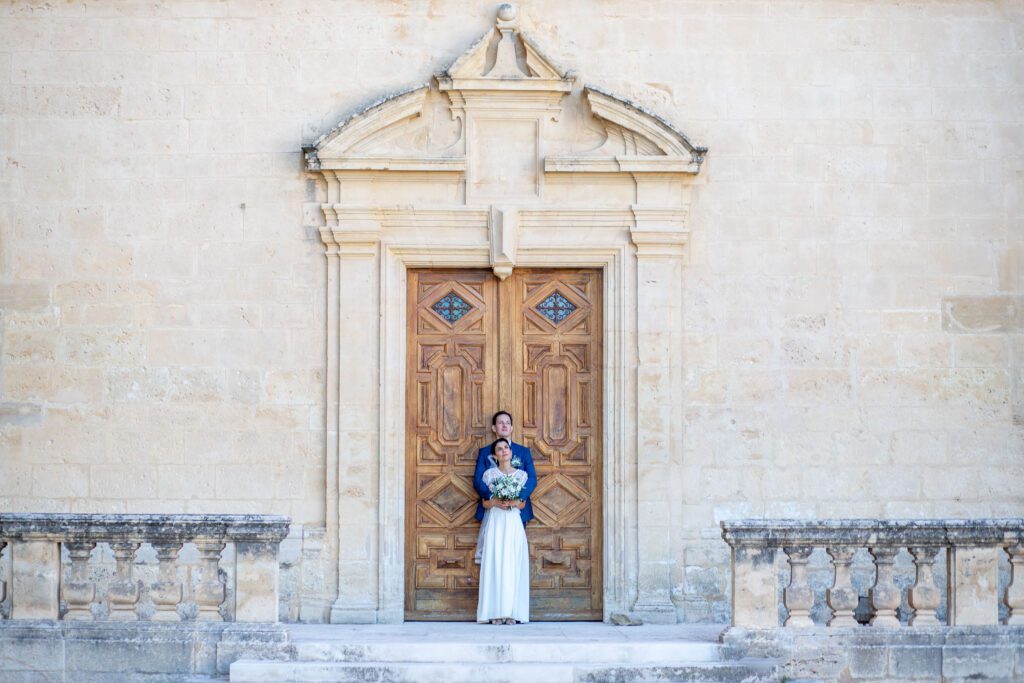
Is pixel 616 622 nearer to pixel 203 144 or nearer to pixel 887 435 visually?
pixel 887 435

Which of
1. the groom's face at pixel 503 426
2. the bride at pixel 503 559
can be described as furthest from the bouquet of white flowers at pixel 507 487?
the groom's face at pixel 503 426

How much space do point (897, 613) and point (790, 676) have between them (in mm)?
887

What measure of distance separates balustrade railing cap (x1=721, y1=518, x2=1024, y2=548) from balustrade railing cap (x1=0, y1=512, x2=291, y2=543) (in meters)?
2.70

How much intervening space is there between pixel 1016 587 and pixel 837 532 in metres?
1.21

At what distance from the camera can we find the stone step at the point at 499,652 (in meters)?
8.06

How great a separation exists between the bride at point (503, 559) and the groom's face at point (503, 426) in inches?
2.1

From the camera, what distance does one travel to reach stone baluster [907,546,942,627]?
26.8 ft

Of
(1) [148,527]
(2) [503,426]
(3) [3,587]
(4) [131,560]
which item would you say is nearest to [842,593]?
(2) [503,426]

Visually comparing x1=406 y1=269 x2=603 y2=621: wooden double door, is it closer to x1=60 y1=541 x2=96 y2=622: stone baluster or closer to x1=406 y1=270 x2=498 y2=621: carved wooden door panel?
x1=406 y1=270 x2=498 y2=621: carved wooden door panel

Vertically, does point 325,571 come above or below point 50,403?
below

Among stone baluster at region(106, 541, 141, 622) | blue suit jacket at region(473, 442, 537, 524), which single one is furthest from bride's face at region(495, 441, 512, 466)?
stone baluster at region(106, 541, 141, 622)

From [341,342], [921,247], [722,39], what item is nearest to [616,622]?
[341,342]

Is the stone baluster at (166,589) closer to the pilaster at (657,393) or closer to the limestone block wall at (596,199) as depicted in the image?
the limestone block wall at (596,199)

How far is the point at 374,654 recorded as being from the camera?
808cm
